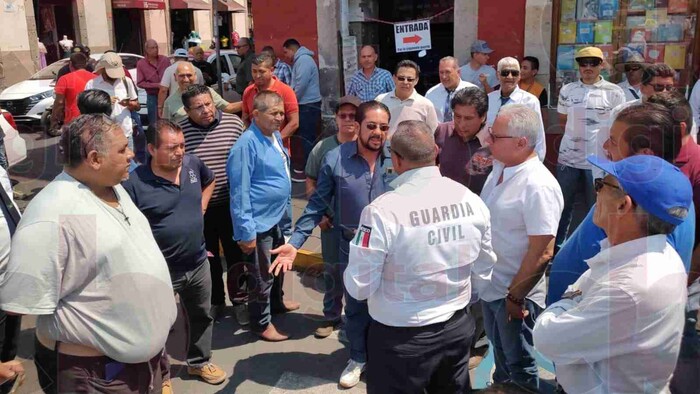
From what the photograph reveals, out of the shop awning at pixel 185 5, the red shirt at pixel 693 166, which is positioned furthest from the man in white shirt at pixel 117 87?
the shop awning at pixel 185 5

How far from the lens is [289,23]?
854 cm

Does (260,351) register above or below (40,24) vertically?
below

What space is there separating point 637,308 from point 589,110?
3.83 m

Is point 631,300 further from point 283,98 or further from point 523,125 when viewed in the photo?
point 283,98

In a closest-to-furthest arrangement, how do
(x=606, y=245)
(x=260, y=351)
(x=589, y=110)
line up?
(x=606, y=245) < (x=260, y=351) < (x=589, y=110)

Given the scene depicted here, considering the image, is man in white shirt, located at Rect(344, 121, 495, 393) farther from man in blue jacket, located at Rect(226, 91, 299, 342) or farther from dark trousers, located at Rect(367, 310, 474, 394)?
man in blue jacket, located at Rect(226, 91, 299, 342)

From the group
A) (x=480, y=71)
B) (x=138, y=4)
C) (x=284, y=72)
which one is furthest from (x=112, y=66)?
(x=138, y=4)

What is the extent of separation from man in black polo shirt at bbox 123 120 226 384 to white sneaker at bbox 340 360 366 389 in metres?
0.80

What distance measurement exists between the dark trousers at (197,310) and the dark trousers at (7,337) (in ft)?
2.87

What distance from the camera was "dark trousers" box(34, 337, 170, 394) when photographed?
232 cm

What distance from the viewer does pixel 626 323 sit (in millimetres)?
1710

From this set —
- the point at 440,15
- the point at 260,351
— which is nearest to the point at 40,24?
the point at 440,15

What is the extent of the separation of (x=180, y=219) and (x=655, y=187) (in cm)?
259

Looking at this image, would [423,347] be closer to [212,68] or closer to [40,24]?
[212,68]
